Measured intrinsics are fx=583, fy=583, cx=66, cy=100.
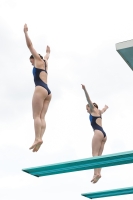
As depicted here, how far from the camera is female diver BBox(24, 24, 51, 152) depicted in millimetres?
14234

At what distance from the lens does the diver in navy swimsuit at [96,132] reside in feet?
59.4

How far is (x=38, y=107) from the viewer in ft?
47.1

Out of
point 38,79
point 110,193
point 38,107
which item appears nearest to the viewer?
point 38,107

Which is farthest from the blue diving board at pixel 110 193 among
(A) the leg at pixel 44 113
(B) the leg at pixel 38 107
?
(B) the leg at pixel 38 107

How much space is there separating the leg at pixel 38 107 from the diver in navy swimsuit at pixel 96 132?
3.55 m

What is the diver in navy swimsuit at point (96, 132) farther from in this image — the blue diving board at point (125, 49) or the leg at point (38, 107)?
the leg at point (38, 107)

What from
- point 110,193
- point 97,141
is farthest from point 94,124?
point 110,193

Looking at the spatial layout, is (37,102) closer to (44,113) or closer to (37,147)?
(44,113)

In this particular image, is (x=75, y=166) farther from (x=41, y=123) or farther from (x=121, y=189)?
(x=121, y=189)

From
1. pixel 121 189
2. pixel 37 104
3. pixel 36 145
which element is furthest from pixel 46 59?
pixel 121 189

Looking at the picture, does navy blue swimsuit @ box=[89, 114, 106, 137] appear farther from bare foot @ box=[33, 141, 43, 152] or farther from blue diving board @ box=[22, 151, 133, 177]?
bare foot @ box=[33, 141, 43, 152]

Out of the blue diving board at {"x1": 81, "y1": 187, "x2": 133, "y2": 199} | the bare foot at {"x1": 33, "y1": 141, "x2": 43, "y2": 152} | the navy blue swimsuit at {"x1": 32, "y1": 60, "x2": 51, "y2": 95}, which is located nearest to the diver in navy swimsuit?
Answer: the blue diving board at {"x1": 81, "y1": 187, "x2": 133, "y2": 199}

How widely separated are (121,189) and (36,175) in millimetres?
4400

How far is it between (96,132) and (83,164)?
4.26 meters
